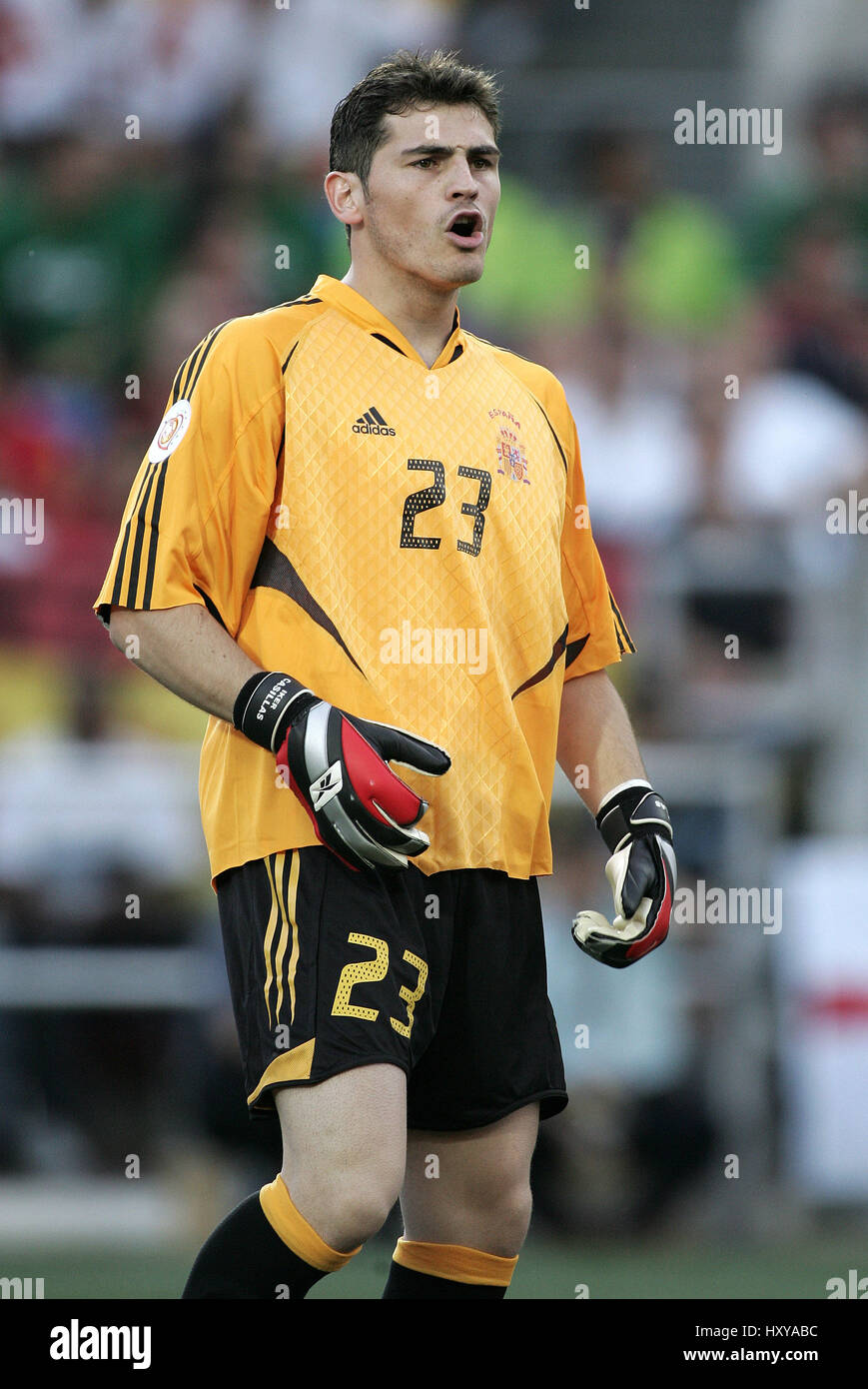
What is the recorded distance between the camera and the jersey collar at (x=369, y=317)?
3.58m

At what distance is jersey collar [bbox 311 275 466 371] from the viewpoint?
358cm

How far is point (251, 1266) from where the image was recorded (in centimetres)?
320

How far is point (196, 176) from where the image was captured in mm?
9164

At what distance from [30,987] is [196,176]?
4.19 meters

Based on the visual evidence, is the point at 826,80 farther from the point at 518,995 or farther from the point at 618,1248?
the point at 518,995

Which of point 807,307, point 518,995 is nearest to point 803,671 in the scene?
point 807,307

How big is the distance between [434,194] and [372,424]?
441mm

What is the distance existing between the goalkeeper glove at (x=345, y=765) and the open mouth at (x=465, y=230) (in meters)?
0.88

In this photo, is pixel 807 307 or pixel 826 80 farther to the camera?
pixel 826 80

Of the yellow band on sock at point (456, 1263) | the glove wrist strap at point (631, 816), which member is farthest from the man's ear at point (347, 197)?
the yellow band on sock at point (456, 1263)

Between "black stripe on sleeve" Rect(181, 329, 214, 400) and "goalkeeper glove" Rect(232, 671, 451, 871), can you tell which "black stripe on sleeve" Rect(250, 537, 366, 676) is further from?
"black stripe on sleeve" Rect(181, 329, 214, 400)

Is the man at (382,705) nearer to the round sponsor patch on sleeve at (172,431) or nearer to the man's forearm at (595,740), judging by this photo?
the round sponsor patch on sleeve at (172,431)

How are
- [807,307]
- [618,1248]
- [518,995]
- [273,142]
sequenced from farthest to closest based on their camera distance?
[273,142]
[807,307]
[618,1248]
[518,995]

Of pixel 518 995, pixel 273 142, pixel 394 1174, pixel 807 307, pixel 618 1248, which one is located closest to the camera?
pixel 394 1174
